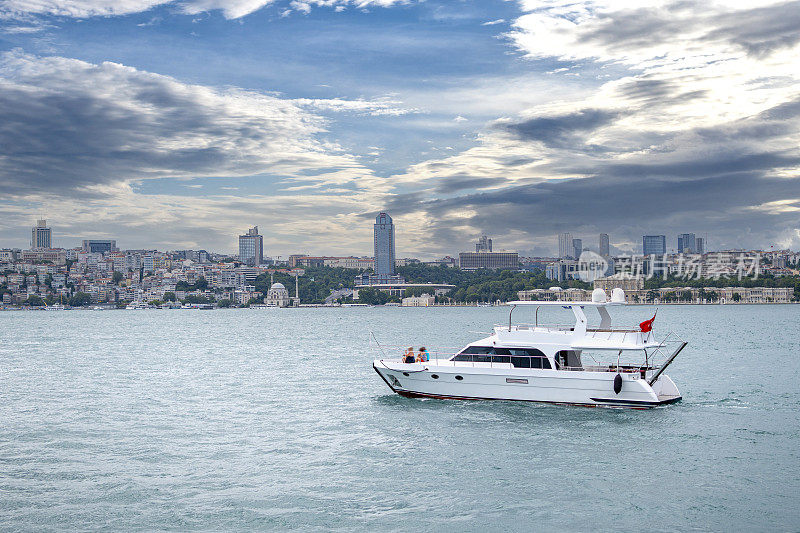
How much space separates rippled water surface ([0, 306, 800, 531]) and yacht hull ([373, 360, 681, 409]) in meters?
0.40

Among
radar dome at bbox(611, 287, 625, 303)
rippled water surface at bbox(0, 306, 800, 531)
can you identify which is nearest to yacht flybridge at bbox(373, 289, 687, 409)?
radar dome at bbox(611, 287, 625, 303)

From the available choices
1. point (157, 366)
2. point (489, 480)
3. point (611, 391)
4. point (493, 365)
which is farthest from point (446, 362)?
point (157, 366)

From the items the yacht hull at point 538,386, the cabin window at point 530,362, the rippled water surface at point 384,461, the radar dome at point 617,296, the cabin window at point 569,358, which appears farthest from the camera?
the radar dome at point 617,296

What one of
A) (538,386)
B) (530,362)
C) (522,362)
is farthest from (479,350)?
(538,386)

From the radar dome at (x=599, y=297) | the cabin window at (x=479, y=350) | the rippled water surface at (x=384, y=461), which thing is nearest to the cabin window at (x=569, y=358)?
the rippled water surface at (x=384, y=461)

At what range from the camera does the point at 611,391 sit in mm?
24641

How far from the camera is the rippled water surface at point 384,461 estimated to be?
15258 millimetres

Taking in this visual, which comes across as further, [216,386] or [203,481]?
[216,386]

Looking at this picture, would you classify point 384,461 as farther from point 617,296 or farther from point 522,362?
point 617,296

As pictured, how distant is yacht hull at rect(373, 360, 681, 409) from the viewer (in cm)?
2469

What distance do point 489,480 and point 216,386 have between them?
69.2ft

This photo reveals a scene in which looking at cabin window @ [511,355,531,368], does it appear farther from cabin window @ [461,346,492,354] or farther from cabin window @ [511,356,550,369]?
cabin window @ [461,346,492,354]

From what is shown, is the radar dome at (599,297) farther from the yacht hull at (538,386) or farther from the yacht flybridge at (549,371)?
the yacht hull at (538,386)

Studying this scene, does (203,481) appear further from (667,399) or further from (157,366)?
(157,366)
